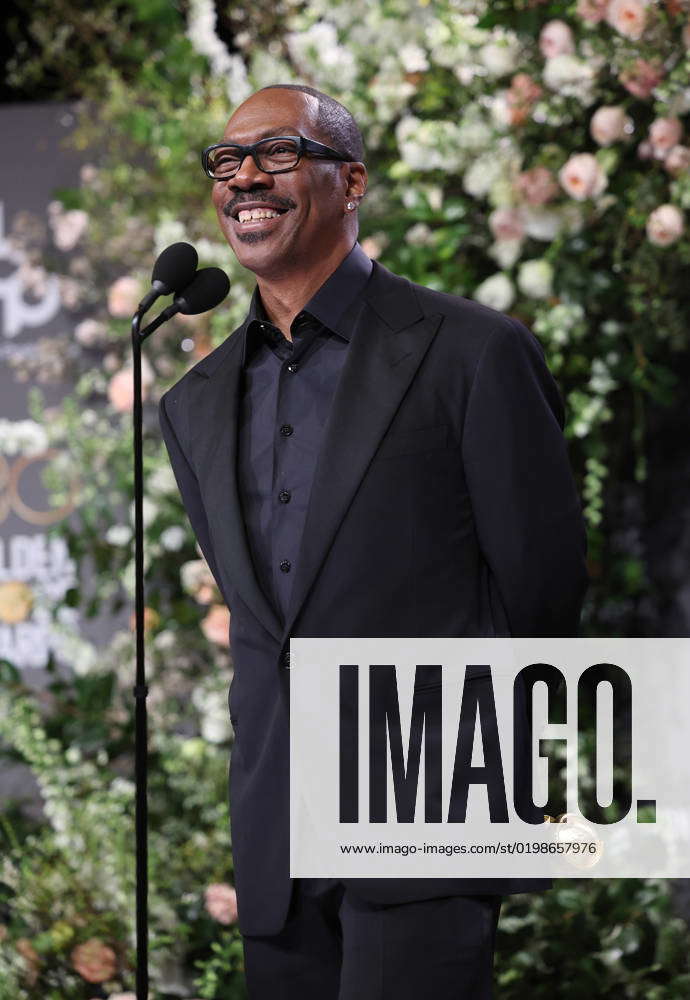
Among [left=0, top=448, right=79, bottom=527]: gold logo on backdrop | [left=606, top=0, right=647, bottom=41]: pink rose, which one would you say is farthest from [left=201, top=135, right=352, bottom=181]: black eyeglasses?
[left=0, top=448, right=79, bottom=527]: gold logo on backdrop

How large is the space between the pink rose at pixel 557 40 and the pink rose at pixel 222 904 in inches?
79.2

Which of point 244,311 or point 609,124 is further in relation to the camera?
point 244,311

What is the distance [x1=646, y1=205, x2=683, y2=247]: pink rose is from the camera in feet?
9.07

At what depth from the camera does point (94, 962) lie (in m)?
2.57

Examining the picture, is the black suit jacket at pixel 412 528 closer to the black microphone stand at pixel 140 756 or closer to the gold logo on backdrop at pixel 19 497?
the black microphone stand at pixel 140 756

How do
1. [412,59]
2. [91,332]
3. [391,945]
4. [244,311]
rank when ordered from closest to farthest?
[391,945]
[412,59]
[244,311]
[91,332]

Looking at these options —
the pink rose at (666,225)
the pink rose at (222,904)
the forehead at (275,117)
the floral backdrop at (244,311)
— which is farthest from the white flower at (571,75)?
the pink rose at (222,904)

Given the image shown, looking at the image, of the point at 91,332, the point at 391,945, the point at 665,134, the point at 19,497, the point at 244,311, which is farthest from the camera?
the point at 19,497

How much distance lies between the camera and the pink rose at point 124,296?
11.1 ft

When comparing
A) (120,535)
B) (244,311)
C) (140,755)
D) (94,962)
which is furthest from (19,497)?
(140,755)

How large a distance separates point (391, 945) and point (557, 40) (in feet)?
7.07

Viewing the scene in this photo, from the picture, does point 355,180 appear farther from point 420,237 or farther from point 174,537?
point 174,537

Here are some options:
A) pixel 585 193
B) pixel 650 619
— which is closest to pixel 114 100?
pixel 585 193

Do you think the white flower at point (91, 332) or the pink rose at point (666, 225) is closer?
the pink rose at point (666, 225)
